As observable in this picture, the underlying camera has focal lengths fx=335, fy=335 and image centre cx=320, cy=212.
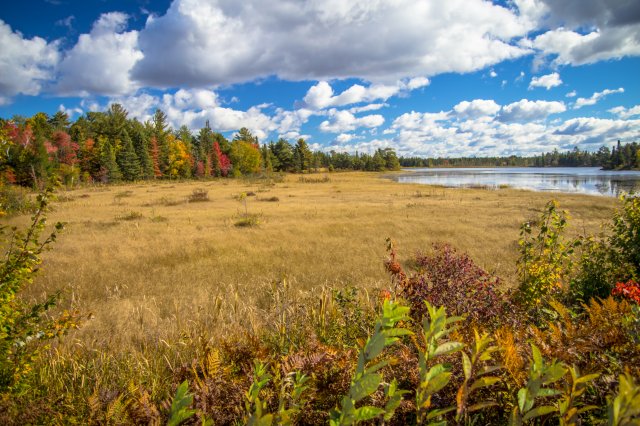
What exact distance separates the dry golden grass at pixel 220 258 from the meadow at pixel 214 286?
0.14 feet

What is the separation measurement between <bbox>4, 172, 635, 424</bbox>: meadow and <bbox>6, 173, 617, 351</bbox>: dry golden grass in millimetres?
43

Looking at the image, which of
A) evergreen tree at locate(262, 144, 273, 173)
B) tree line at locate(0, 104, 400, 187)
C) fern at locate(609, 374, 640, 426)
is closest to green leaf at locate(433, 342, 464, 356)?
fern at locate(609, 374, 640, 426)

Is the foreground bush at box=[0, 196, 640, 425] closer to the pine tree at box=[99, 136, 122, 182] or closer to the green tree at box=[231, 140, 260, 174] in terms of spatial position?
the pine tree at box=[99, 136, 122, 182]

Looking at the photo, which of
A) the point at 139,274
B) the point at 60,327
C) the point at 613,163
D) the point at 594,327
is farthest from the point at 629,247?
the point at 613,163

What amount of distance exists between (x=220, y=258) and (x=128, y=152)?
53631 mm

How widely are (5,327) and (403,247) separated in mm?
9392

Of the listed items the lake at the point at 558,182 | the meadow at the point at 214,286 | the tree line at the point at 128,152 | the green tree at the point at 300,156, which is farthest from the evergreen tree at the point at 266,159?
the meadow at the point at 214,286

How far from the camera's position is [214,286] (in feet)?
24.3

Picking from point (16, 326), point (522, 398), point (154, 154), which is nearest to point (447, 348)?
point (522, 398)

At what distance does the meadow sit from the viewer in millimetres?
2438

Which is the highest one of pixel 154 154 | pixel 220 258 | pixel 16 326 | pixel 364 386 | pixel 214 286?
pixel 154 154

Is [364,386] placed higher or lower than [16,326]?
higher

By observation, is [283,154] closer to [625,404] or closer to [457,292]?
[457,292]

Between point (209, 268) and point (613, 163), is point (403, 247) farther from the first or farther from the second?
point (613, 163)
